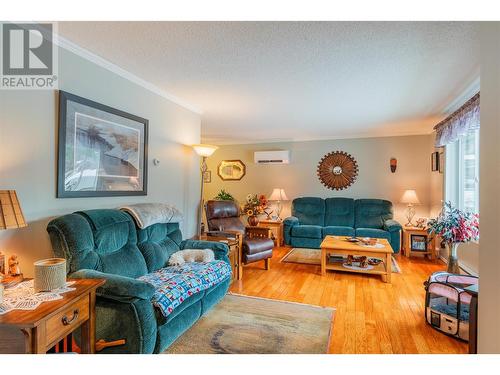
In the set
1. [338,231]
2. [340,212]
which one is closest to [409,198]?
[340,212]

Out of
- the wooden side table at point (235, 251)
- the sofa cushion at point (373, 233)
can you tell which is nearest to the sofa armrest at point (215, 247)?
the wooden side table at point (235, 251)

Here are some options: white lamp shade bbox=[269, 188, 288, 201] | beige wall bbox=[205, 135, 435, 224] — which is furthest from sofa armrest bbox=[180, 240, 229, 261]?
beige wall bbox=[205, 135, 435, 224]

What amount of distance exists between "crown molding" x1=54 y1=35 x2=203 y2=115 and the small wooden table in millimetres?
1724

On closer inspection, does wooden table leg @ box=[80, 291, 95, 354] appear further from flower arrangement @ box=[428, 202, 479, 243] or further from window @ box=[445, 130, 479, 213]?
window @ box=[445, 130, 479, 213]

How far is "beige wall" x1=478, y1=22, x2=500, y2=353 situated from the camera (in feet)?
3.86

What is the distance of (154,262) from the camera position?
2498 millimetres

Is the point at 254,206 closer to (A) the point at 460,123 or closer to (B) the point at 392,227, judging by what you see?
(B) the point at 392,227

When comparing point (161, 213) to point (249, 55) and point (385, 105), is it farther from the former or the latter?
point (385, 105)

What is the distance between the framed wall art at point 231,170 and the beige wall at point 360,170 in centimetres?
10

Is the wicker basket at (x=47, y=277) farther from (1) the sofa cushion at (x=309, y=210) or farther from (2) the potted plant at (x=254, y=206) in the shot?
(1) the sofa cushion at (x=309, y=210)

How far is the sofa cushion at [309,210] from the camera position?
5.41 metres

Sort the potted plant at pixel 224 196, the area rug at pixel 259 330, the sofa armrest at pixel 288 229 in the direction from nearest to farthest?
the area rug at pixel 259 330 < the sofa armrest at pixel 288 229 < the potted plant at pixel 224 196

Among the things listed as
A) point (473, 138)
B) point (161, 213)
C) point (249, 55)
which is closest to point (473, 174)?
point (473, 138)

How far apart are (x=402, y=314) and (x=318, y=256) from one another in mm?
2201
